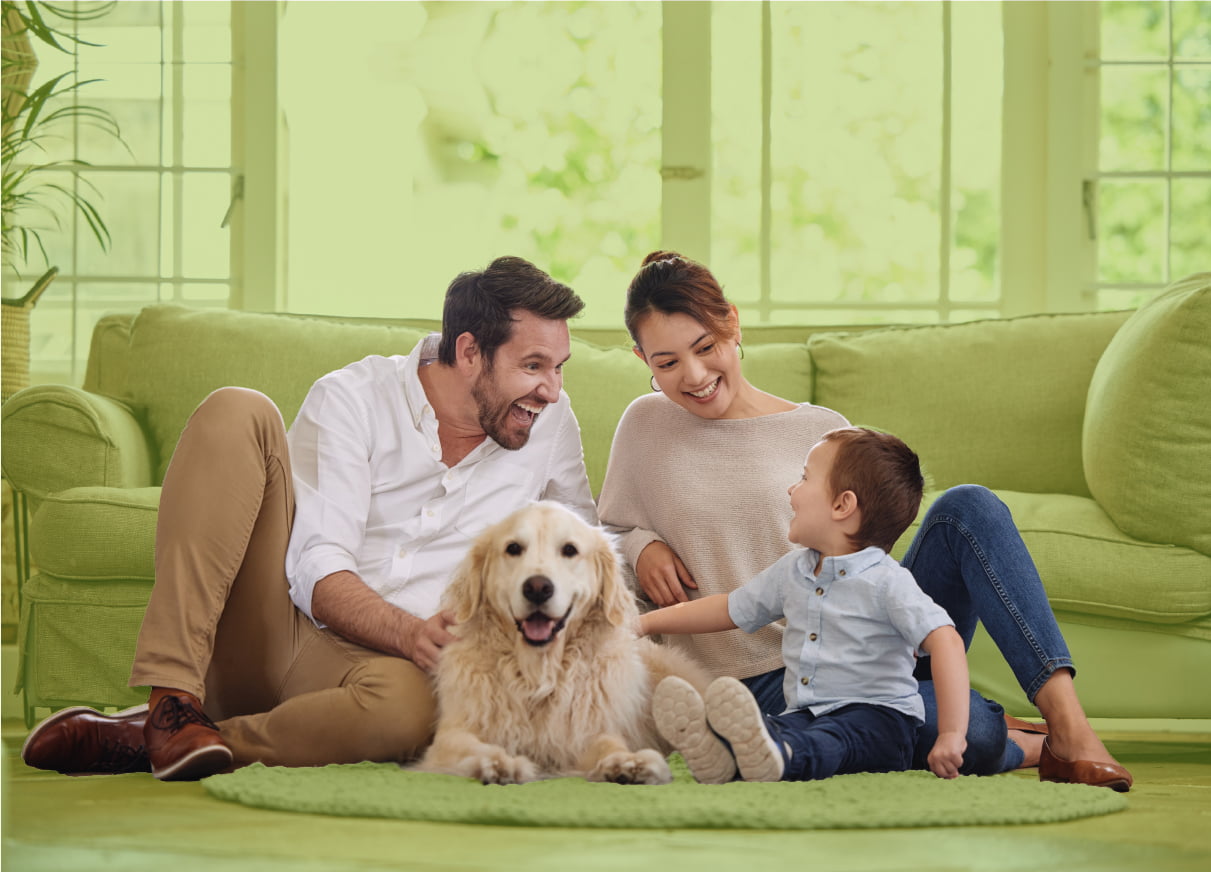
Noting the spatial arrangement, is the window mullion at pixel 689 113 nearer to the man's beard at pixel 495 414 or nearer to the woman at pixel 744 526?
the woman at pixel 744 526

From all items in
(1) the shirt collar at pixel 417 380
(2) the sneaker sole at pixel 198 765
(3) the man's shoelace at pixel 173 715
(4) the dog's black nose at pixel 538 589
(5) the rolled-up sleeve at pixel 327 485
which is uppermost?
(1) the shirt collar at pixel 417 380

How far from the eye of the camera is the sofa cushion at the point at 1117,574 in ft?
7.73

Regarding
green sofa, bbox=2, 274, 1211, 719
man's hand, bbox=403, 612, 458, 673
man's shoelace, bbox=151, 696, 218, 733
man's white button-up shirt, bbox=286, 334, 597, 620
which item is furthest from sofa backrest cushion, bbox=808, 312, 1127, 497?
man's shoelace, bbox=151, 696, 218, 733

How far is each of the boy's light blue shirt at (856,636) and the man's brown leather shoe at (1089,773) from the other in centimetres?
22

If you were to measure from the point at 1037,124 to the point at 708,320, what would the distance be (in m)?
2.66

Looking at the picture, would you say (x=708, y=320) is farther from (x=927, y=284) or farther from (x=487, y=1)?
(x=487, y=1)

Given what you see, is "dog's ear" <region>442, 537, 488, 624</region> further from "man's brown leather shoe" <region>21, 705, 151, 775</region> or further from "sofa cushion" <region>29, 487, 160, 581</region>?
"sofa cushion" <region>29, 487, 160, 581</region>

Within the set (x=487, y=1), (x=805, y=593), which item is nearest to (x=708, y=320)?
(x=805, y=593)

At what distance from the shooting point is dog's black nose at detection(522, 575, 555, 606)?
168 cm

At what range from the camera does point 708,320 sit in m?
2.00

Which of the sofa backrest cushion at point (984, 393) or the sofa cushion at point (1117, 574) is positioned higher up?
the sofa backrest cushion at point (984, 393)

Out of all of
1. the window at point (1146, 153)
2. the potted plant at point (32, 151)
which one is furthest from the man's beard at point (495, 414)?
the window at point (1146, 153)

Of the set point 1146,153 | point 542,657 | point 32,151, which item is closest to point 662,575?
point 542,657

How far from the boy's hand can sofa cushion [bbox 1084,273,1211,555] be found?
1.06 meters
